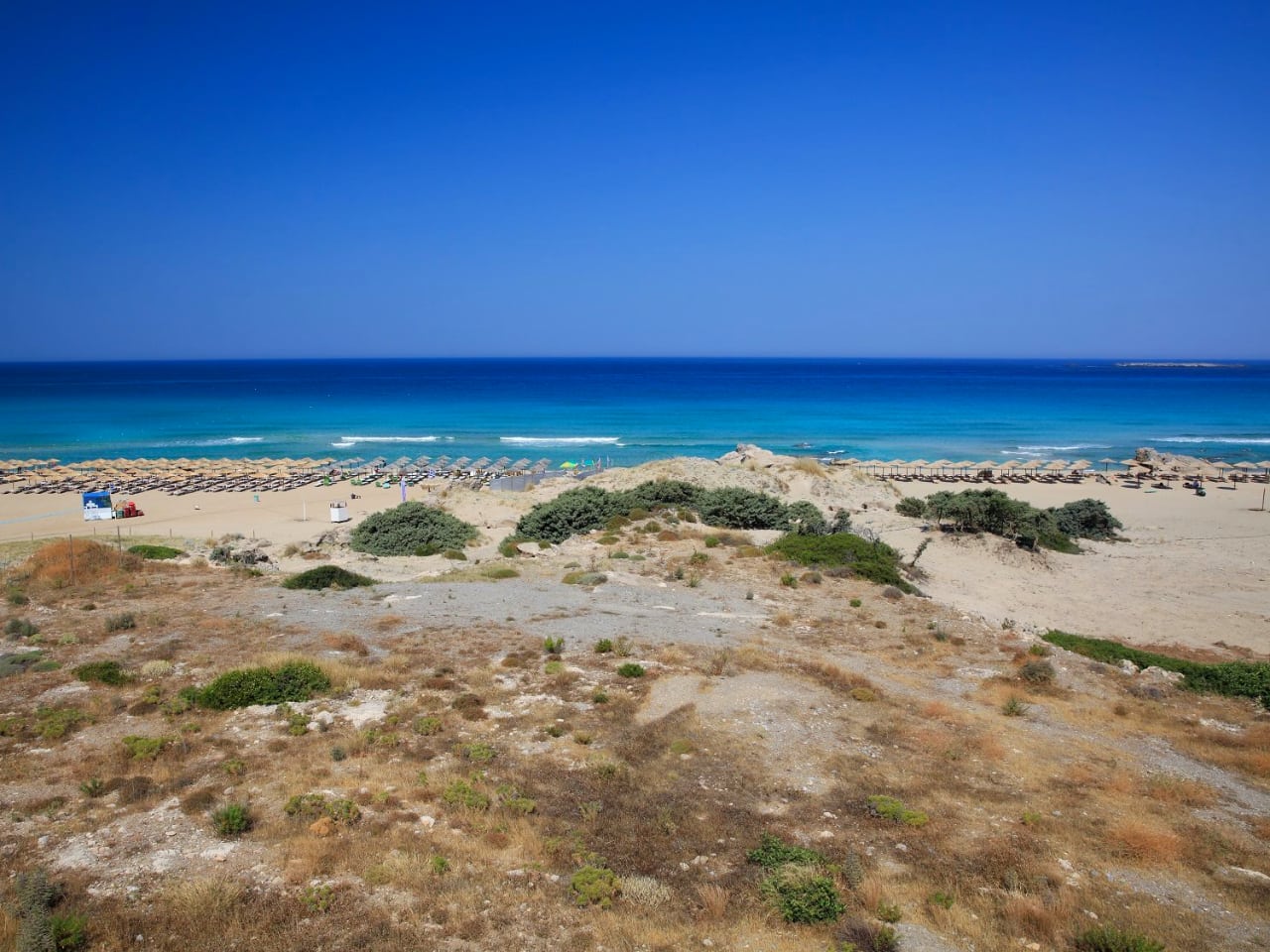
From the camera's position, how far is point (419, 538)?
2762 cm

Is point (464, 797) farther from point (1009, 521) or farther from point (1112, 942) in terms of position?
point (1009, 521)

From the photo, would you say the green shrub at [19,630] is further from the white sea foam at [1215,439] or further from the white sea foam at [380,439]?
the white sea foam at [1215,439]

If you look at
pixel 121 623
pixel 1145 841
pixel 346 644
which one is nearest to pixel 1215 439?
pixel 1145 841

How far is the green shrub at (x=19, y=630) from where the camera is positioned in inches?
587

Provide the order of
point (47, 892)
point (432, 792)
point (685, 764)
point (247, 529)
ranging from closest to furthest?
point (47, 892)
point (432, 792)
point (685, 764)
point (247, 529)

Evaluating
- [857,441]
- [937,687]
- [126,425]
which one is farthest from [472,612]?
[126,425]

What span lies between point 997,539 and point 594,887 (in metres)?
23.4

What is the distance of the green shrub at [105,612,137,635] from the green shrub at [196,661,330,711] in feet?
16.3

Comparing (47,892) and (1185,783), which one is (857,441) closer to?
(1185,783)

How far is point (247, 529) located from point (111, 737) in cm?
2536

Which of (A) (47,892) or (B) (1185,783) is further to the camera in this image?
(B) (1185,783)

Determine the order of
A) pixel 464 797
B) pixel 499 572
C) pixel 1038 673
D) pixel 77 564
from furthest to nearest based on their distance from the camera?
pixel 499 572 < pixel 77 564 < pixel 1038 673 < pixel 464 797

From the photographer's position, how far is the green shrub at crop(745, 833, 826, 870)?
7.80 meters

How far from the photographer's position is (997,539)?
26.4 meters
